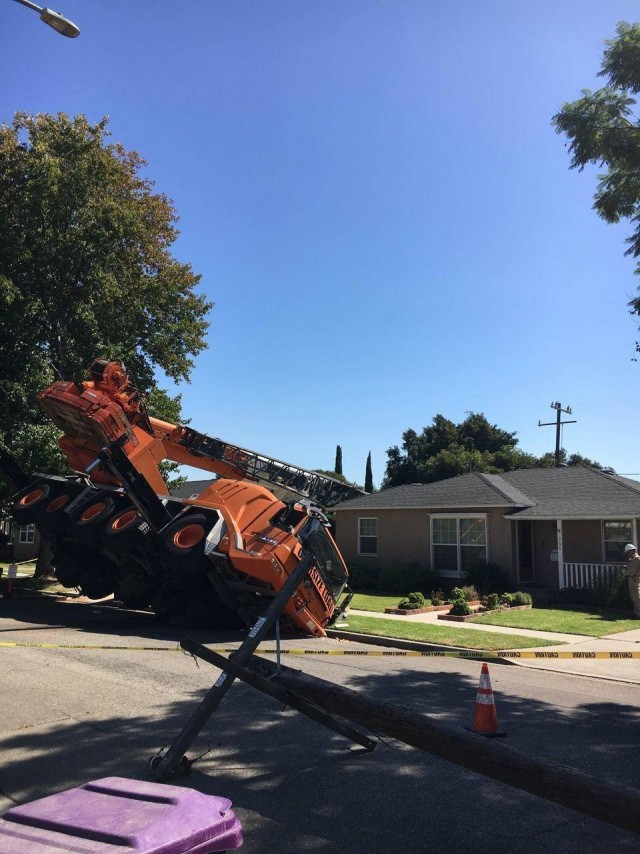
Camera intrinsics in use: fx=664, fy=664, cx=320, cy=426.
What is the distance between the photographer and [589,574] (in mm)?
18641

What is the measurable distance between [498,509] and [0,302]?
15.8m

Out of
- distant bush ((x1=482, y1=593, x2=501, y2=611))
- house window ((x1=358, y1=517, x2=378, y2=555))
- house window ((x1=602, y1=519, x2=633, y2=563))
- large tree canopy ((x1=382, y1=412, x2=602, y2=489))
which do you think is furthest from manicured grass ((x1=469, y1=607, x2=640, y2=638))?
large tree canopy ((x1=382, y1=412, x2=602, y2=489))

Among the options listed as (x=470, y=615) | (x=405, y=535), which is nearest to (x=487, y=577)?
(x=405, y=535)

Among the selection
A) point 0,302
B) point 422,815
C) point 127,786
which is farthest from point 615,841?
point 0,302

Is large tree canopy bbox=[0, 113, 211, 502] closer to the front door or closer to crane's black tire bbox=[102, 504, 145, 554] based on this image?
crane's black tire bbox=[102, 504, 145, 554]

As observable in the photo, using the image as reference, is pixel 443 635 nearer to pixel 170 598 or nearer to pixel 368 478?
pixel 170 598

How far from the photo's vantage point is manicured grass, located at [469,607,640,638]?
13.7 m

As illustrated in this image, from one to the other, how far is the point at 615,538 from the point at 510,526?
9.81 ft

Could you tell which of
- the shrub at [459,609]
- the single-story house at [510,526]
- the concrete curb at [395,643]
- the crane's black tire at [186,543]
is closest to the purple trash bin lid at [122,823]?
the crane's black tire at [186,543]

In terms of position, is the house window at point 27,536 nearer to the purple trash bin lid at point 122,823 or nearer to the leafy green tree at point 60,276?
the leafy green tree at point 60,276

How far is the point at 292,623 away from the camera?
38.3ft

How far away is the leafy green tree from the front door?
1265 cm

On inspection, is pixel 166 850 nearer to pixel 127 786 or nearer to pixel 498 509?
pixel 127 786

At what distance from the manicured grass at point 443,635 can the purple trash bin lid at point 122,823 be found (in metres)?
9.68
